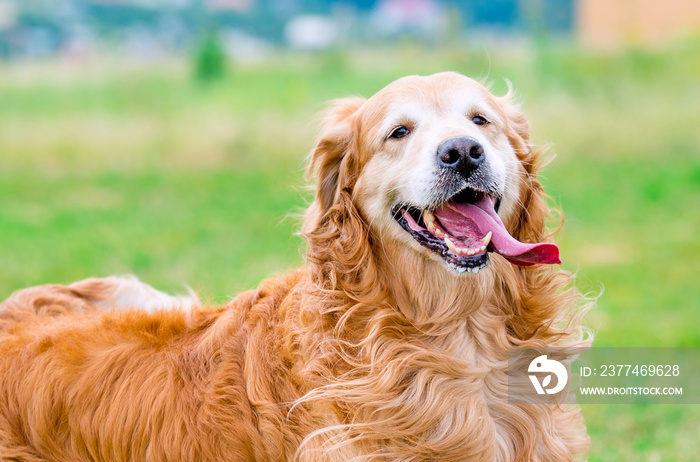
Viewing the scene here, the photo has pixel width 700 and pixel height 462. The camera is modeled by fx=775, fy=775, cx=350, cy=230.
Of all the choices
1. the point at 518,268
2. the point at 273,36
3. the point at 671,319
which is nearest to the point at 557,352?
the point at 518,268

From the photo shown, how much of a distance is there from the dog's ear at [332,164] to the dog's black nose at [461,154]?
599mm

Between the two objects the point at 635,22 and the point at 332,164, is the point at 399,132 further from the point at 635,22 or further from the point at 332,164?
the point at 635,22

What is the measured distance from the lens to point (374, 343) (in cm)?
369

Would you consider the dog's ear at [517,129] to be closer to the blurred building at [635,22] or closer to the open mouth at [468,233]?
the open mouth at [468,233]

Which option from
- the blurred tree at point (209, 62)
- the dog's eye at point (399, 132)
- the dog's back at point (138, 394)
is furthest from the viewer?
the blurred tree at point (209, 62)

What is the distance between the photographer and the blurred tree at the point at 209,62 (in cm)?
1788

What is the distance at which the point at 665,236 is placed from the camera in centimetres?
1105

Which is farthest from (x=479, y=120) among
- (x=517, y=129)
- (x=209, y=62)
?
(x=209, y=62)

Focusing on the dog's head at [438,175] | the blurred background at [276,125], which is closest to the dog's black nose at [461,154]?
the dog's head at [438,175]

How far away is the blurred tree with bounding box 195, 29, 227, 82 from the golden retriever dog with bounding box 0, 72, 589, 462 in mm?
14525

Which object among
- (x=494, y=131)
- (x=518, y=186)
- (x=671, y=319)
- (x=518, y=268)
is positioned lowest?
(x=671, y=319)

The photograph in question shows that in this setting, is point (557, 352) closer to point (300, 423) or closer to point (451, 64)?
point (300, 423)

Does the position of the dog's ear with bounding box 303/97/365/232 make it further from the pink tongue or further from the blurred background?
the blurred background

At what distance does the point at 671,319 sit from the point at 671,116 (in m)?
8.12
